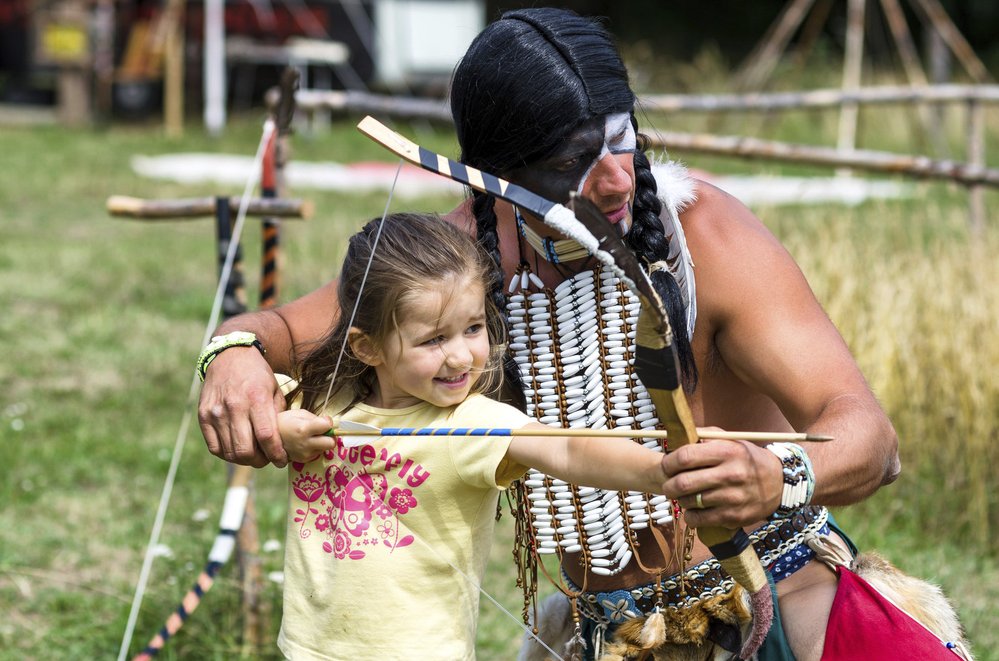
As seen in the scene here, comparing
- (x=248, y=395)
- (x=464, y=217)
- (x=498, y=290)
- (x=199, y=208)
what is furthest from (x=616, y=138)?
(x=199, y=208)

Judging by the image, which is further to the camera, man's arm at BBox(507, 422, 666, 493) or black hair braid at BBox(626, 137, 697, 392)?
black hair braid at BBox(626, 137, 697, 392)

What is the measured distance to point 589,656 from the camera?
2.86 metres

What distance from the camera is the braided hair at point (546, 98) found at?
2457mm

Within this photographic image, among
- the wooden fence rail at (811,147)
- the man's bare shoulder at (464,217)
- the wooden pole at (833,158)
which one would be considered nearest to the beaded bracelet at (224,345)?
the man's bare shoulder at (464,217)

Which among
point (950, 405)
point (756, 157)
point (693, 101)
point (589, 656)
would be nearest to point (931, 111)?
point (693, 101)

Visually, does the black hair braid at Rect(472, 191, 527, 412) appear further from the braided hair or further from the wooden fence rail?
the wooden fence rail

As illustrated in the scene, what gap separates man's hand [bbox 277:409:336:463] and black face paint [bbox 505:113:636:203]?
1.98 feet

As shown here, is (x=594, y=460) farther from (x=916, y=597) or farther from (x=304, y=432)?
(x=916, y=597)

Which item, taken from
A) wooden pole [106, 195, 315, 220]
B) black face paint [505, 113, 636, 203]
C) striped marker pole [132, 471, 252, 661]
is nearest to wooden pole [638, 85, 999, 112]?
wooden pole [106, 195, 315, 220]

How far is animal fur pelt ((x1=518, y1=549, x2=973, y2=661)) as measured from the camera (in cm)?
257

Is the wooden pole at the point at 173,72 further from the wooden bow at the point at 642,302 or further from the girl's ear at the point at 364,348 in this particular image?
the wooden bow at the point at 642,302

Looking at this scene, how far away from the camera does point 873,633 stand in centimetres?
246

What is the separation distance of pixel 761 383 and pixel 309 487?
90 centimetres

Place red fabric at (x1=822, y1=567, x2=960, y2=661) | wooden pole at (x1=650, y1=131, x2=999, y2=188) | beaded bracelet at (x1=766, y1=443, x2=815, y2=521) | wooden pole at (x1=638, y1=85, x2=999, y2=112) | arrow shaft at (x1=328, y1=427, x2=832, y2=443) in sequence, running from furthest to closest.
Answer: wooden pole at (x1=638, y1=85, x2=999, y2=112), wooden pole at (x1=650, y1=131, x2=999, y2=188), red fabric at (x1=822, y1=567, x2=960, y2=661), beaded bracelet at (x1=766, y1=443, x2=815, y2=521), arrow shaft at (x1=328, y1=427, x2=832, y2=443)
